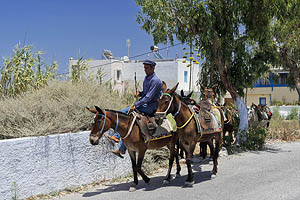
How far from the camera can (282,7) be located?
12062mm

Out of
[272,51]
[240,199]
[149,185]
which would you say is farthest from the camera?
[272,51]

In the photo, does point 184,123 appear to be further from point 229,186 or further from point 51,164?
point 51,164

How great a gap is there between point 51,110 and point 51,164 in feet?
5.00

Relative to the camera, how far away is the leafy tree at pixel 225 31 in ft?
39.4

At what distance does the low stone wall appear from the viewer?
677 centimetres

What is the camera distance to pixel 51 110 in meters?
8.49

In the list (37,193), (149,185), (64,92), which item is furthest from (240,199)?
(64,92)

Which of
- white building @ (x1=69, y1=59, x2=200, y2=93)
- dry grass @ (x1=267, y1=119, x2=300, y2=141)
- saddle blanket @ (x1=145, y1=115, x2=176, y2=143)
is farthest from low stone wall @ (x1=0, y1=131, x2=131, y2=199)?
white building @ (x1=69, y1=59, x2=200, y2=93)

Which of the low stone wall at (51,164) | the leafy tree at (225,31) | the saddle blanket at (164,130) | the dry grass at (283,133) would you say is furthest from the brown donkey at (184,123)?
the dry grass at (283,133)

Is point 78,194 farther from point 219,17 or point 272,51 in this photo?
point 272,51

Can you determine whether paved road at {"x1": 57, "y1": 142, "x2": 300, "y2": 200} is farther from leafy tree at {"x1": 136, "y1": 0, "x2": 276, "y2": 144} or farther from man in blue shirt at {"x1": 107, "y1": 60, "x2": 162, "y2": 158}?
leafy tree at {"x1": 136, "y1": 0, "x2": 276, "y2": 144}

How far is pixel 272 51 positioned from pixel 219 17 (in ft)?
8.04

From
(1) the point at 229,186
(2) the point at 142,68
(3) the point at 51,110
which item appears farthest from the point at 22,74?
(2) the point at 142,68

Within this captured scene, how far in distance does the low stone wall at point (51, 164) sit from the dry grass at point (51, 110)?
51 cm
